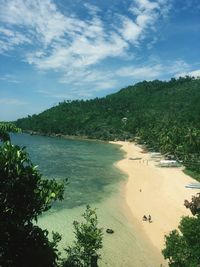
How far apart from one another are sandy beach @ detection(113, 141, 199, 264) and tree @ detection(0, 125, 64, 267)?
89.8ft

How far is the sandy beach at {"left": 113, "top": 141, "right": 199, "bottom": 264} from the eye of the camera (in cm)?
4447

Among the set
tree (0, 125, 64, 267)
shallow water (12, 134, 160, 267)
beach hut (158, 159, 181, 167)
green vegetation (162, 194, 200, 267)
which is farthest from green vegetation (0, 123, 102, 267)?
beach hut (158, 159, 181, 167)

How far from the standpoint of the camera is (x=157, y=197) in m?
59.0

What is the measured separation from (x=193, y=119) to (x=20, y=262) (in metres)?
161

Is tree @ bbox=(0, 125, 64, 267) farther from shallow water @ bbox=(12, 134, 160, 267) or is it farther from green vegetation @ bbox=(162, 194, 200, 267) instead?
shallow water @ bbox=(12, 134, 160, 267)

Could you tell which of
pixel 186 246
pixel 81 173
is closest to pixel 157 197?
pixel 81 173

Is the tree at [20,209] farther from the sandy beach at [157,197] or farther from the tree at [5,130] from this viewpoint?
the sandy beach at [157,197]

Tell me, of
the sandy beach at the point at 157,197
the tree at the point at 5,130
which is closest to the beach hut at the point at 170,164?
the sandy beach at the point at 157,197

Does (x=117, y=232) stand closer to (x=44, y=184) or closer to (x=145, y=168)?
(x=44, y=184)

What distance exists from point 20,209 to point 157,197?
48.0 m

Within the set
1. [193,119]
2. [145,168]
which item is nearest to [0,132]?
[145,168]

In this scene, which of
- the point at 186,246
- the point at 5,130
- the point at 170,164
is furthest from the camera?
the point at 170,164

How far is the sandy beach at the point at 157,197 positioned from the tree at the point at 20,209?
2737cm

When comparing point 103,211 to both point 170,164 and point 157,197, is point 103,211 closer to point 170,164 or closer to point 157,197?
point 157,197
